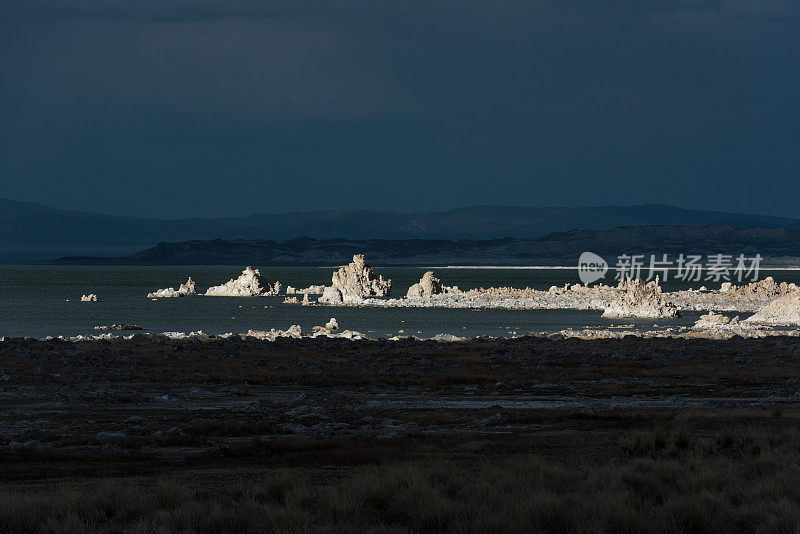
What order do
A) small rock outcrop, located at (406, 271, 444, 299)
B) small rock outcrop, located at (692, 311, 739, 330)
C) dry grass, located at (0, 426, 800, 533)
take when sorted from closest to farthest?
dry grass, located at (0, 426, 800, 533)
small rock outcrop, located at (692, 311, 739, 330)
small rock outcrop, located at (406, 271, 444, 299)

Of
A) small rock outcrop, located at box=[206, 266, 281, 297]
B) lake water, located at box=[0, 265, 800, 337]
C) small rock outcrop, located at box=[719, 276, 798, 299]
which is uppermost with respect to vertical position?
small rock outcrop, located at box=[719, 276, 798, 299]

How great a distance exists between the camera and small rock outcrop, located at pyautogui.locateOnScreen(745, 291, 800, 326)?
66425mm

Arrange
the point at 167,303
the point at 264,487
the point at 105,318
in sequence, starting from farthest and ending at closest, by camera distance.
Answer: the point at 167,303
the point at 105,318
the point at 264,487

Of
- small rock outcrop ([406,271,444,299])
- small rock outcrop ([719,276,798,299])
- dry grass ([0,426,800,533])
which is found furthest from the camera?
small rock outcrop ([406,271,444,299])

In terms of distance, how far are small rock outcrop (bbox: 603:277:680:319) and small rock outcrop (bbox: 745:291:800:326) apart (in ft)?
31.7

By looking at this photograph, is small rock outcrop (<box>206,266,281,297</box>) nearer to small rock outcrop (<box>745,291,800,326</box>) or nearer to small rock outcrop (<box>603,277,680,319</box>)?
small rock outcrop (<box>603,277,680,319</box>)

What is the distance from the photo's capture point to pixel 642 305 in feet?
262

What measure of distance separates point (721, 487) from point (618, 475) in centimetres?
143

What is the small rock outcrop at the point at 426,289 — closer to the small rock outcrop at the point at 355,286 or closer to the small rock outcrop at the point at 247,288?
the small rock outcrop at the point at 355,286

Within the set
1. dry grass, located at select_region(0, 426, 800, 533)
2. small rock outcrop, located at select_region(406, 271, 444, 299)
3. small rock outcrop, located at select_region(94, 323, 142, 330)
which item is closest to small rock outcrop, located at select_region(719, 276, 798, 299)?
small rock outcrop, located at select_region(406, 271, 444, 299)

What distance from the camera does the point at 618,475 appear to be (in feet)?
45.0

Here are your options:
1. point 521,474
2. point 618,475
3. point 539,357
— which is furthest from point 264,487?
point 539,357

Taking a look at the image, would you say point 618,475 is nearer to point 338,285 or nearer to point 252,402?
point 252,402

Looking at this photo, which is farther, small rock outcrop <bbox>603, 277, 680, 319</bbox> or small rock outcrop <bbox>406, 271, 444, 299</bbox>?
small rock outcrop <bbox>406, 271, 444, 299</bbox>
